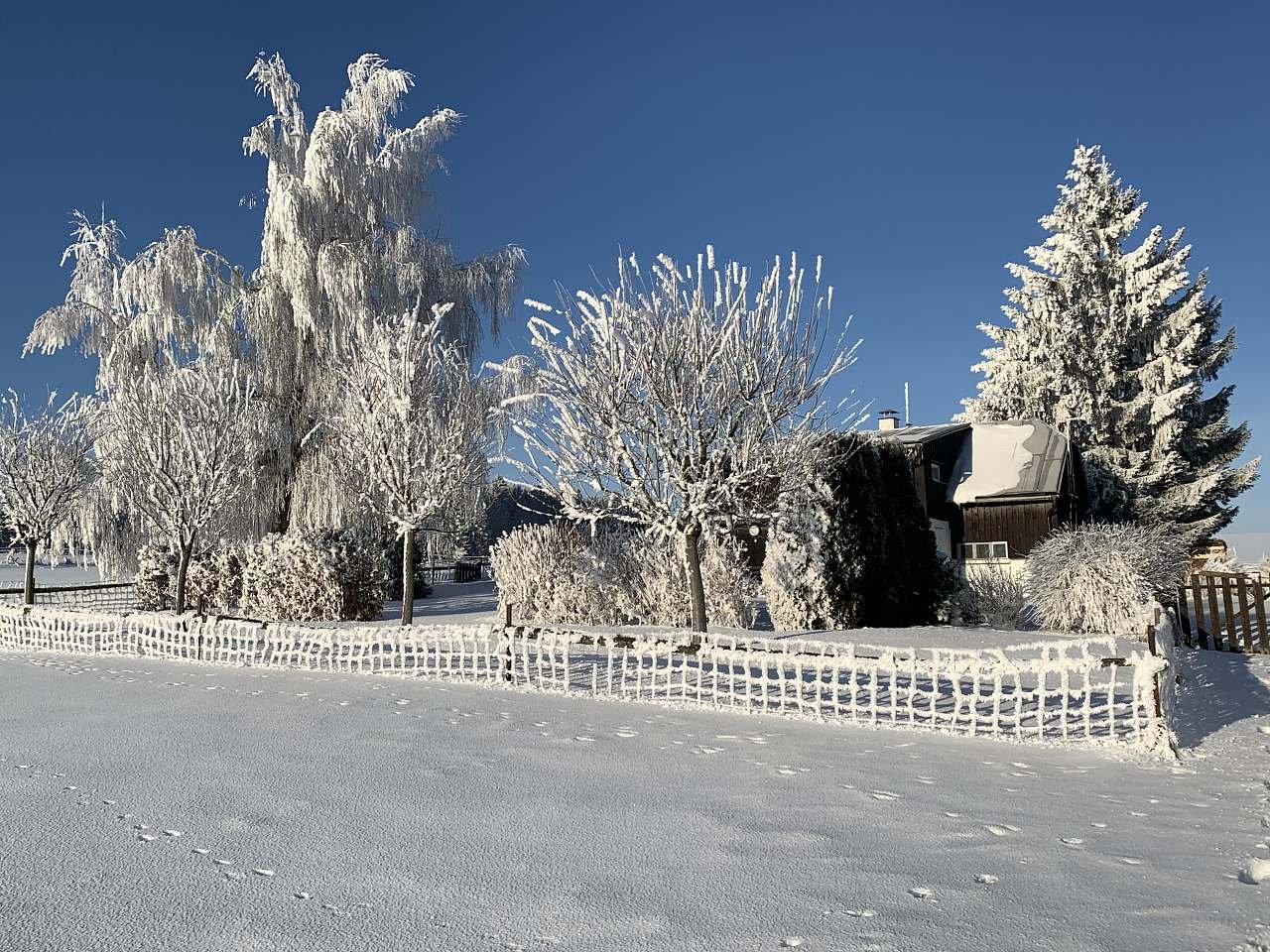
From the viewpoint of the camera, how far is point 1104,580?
14367 millimetres

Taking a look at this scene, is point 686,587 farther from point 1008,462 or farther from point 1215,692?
point 1008,462

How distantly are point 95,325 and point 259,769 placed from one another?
2060 cm

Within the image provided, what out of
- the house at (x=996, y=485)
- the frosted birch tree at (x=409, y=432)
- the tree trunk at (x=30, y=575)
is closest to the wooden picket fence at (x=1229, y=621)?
the frosted birch tree at (x=409, y=432)

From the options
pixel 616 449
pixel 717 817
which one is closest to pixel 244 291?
pixel 616 449

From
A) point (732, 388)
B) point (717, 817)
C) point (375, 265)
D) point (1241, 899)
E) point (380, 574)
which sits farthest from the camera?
point (375, 265)

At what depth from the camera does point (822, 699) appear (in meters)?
8.74

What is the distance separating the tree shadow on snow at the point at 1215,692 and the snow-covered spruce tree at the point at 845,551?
14.1 ft

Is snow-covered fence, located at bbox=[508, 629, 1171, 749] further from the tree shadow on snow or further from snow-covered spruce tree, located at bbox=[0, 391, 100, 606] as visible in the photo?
snow-covered spruce tree, located at bbox=[0, 391, 100, 606]

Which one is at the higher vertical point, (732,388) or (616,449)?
(732,388)

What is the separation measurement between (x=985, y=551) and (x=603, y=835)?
28.6 meters

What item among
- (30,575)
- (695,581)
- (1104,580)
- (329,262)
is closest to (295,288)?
(329,262)

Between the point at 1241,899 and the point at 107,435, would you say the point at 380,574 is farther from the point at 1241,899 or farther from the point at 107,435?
the point at 1241,899

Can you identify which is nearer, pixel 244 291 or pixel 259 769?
pixel 259 769

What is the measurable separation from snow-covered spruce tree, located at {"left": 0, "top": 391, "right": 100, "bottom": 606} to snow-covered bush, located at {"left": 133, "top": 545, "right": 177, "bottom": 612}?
257 centimetres
